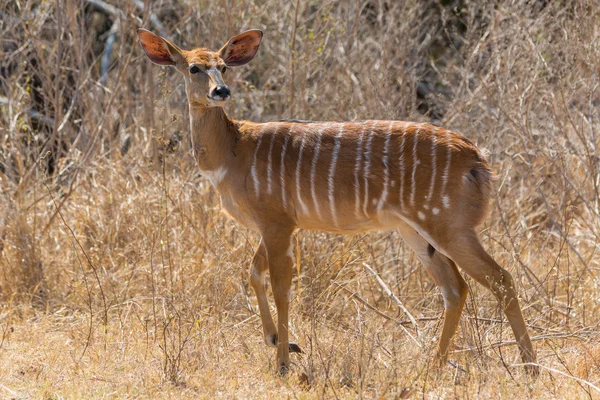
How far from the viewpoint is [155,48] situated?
5262 millimetres

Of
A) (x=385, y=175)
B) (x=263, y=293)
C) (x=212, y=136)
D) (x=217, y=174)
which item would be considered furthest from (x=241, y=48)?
(x=263, y=293)

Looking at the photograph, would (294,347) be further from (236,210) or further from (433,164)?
(433,164)

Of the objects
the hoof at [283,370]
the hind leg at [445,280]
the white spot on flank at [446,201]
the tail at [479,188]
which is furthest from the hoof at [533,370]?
the hoof at [283,370]

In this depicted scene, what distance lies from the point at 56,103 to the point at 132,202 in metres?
0.93

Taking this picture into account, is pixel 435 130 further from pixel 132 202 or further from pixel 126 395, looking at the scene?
pixel 132 202

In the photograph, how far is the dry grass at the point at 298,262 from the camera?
176 inches

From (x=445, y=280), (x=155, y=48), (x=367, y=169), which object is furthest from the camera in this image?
(x=155, y=48)

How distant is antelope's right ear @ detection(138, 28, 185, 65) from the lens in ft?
16.9

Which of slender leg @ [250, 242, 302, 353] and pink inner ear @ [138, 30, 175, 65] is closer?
slender leg @ [250, 242, 302, 353]

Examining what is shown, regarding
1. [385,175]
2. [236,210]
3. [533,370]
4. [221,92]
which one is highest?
[221,92]

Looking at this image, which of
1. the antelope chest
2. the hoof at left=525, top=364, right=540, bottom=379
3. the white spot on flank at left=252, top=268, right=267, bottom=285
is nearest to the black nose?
the antelope chest

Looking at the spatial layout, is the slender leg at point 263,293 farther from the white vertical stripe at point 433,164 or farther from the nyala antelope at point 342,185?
the white vertical stripe at point 433,164

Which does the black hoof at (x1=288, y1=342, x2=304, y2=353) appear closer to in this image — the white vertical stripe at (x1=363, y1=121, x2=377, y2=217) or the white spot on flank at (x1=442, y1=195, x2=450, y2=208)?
the white vertical stripe at (x1=363, y1=121, x2=377, y2=217)

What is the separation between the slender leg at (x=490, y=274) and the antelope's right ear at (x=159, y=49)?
192 cm
